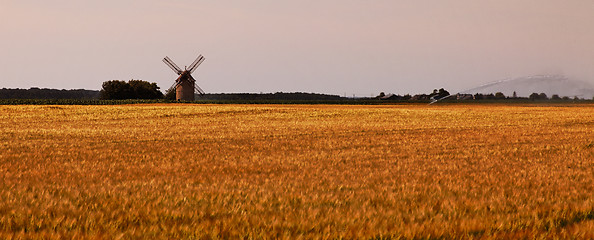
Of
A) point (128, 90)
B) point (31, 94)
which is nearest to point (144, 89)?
point (128, 90)

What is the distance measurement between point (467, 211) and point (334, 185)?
3.33 metres

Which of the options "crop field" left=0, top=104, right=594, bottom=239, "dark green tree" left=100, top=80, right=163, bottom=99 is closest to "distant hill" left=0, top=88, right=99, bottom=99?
"dark green tree" left=100, top=80, right=163, bottom=99

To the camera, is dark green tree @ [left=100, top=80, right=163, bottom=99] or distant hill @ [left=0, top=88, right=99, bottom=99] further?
distant hill @ [left=0, top=88, right=99, bottom=99]

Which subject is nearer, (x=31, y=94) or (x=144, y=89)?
(x=144, y=89)

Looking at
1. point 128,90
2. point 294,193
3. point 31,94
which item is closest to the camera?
point 294,193

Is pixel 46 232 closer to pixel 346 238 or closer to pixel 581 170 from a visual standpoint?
pixel 346 238

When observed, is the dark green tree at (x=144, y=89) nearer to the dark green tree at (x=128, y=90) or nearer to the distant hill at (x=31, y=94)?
the dark green tree at (x=128, y=90)

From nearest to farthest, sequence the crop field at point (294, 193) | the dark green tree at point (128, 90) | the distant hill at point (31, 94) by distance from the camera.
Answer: the crop field at point (294, 193) < the dark green tree at point (128, 90) < the distant hill at point (31, 94)

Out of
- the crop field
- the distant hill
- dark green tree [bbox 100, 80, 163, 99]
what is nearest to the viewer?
the crop field

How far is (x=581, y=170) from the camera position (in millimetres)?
14312

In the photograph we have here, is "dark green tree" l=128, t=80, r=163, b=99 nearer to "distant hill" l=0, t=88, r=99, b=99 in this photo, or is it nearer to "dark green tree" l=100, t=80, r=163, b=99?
"dark green tree" l=100, t=80, r=163, b=99

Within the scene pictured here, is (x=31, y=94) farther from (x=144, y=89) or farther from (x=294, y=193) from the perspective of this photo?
(x=294, y=193)

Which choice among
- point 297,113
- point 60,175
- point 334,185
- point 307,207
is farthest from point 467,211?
point 297,113

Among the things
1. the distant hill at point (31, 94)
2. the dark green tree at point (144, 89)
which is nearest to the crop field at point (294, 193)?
the dark green tree at point (144, 89)
